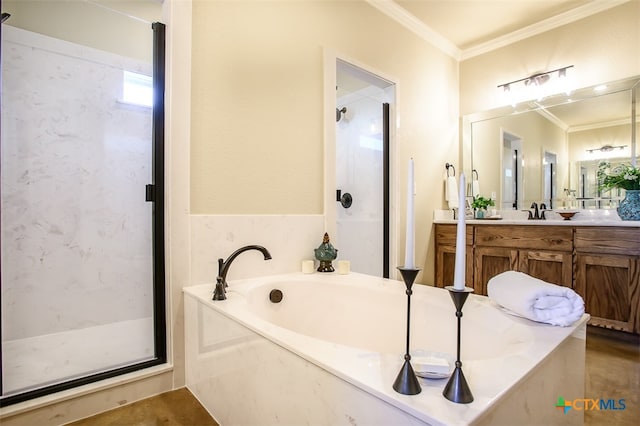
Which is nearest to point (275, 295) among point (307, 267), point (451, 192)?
point (307, 267)

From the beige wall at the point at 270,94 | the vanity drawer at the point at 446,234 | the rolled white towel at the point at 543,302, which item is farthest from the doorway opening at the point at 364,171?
the rolled white towel at the point at 543,302

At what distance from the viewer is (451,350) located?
1.41 meters

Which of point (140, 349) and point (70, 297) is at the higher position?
point (70, 297)

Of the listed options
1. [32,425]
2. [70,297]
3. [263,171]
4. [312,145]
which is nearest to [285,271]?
[263,171]

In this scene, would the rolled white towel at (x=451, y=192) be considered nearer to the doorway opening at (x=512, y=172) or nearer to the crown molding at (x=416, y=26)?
the doorway opening at (x=512, y=172)

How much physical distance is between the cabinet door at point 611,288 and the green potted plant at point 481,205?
966mm

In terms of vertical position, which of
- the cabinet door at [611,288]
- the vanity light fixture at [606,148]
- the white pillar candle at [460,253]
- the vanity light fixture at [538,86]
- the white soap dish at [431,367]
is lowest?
the cabinet door at [611,288]

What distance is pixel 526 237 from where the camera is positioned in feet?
8.47

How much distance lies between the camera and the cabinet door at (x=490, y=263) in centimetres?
265

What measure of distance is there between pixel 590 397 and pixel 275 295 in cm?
159

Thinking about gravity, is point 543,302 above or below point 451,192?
below

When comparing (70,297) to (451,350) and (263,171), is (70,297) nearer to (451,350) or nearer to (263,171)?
(263,171)

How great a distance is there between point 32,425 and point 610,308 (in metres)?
3.24

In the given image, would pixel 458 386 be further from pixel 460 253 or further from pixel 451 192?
pixel 451 192
